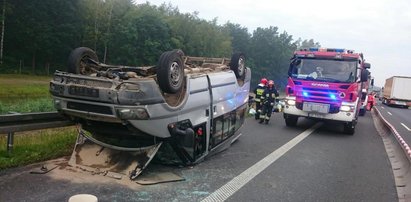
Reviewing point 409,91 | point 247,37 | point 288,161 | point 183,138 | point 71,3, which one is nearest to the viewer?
point 183,138

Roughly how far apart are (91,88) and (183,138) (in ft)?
4.82

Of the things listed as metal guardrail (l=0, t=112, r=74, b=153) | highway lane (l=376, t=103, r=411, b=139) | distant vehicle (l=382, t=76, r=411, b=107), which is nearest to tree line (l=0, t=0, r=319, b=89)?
distant vehicle (l=382, t=76, r=411, b=107)

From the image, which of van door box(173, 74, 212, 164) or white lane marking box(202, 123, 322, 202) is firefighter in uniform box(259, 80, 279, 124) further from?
van door box(173, 74, 212, 164)

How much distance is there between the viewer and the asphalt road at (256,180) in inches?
188

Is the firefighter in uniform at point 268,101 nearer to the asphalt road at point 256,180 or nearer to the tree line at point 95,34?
the asphalt road at point 256,180

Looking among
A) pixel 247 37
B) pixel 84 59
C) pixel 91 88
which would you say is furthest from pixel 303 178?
pixel 247 37

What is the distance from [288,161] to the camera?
23.8 ft

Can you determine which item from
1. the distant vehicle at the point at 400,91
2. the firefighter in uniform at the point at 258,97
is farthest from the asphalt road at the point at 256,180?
the distant vehicle at the point at 400,91

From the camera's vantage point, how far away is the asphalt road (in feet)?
15.7

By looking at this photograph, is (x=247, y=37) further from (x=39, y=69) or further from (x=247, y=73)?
(x=247, y=73)

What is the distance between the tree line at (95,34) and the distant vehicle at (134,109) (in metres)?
37.2

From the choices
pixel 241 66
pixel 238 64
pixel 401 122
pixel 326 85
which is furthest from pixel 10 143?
pixel 401 122

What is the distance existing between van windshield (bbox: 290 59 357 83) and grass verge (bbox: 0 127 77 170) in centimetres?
701

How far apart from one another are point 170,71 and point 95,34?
46.4 metres
